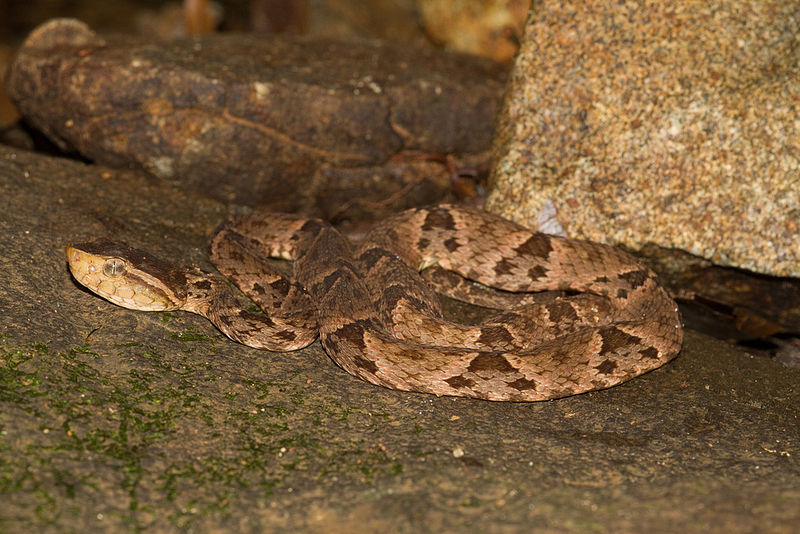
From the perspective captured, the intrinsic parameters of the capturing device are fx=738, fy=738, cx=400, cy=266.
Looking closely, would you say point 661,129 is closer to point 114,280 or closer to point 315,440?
point 315,440

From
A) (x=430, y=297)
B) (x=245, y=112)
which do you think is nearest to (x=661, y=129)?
(x=430, y=297)

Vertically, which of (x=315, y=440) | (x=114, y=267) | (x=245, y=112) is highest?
(x=245, y=112)

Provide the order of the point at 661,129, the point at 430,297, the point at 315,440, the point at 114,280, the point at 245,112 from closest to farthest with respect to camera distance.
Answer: the point at 315,440 → the point at 114,280 → the point at 430,297 → the point at 661,129 → the point at 245,112

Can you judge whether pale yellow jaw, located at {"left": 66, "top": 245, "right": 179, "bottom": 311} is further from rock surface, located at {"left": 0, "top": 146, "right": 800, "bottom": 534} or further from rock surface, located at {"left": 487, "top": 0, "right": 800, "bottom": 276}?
rock surface, located at {"left": 487, "top": 0, "right": 800, "bottom": 276}

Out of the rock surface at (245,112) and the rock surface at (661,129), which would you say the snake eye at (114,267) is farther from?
the rock surface at (661,129)

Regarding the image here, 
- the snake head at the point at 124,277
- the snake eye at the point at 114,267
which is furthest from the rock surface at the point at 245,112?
the snake eye at the point at 114,267

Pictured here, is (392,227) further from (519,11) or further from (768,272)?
(519,11)
